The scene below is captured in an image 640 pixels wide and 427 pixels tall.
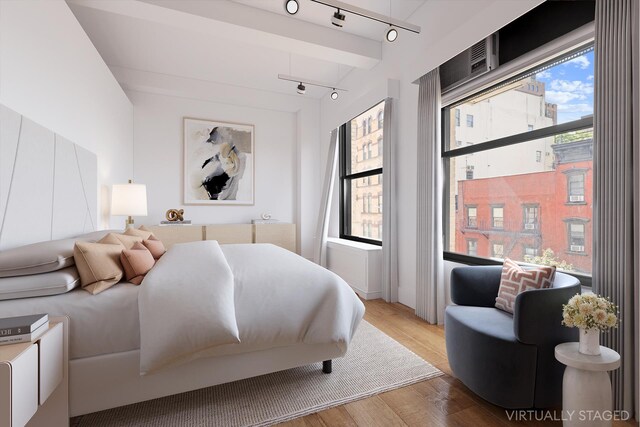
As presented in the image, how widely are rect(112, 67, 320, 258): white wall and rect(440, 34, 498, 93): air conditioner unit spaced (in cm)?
287

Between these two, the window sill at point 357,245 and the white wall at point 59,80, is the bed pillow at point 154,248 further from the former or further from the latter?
the window sill at point 357,245

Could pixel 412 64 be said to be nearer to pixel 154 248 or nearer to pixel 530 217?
pixel 530 217

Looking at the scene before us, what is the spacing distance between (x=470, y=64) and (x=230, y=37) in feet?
7.67

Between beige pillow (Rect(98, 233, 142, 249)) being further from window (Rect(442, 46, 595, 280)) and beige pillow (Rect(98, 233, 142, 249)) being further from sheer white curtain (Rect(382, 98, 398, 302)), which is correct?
window (Rect(442, 46, 595, 280))

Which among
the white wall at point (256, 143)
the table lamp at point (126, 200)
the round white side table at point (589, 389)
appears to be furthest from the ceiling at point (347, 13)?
the round white side table at point (589, 389)

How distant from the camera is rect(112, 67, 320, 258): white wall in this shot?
458 centimetres

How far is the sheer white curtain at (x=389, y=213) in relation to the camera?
345 cm

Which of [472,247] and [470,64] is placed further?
[472,247]

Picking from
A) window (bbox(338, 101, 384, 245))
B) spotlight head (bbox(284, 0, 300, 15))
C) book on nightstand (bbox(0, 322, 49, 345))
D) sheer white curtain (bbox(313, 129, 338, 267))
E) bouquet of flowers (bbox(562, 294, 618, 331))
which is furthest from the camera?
sheer white curtain (bbox(313, 129, 338, 267))

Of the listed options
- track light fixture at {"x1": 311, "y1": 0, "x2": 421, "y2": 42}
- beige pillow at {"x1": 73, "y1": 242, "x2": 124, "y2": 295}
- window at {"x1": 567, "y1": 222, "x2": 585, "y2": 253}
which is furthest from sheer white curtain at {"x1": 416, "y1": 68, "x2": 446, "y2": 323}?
beige pillow at {"x1": 73, "y1": 242, "x2": 124, "y2": 295}

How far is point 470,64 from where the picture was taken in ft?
8.49

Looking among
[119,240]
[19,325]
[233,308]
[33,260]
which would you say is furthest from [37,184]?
[233,308]

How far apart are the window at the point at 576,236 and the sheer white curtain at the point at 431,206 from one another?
96 centimetres

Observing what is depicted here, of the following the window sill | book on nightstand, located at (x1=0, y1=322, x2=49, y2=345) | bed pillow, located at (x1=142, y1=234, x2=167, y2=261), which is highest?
bed pillow, located at (x1=142, y1=234, x2=167, y2=261)
